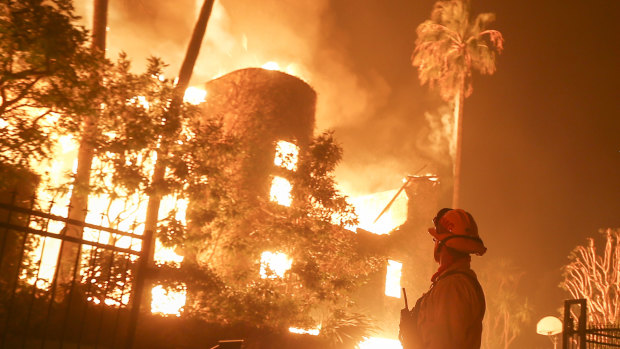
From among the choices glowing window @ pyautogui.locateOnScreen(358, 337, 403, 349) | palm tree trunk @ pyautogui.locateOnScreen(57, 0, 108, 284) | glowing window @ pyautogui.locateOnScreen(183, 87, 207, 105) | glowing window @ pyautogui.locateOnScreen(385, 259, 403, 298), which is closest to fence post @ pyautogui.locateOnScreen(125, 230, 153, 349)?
palm tree trunk @ pyautogui.locateOnScreen(57, 0, 108, 284)

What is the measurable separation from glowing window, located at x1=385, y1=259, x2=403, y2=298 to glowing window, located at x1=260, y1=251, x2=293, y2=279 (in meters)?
12.5

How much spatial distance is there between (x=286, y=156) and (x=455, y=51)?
16328 mm

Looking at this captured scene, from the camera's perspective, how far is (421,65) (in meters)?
27.3

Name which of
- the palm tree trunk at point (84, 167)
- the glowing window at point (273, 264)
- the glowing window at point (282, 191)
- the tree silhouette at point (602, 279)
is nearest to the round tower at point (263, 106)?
the glowing window at point (282, 191)

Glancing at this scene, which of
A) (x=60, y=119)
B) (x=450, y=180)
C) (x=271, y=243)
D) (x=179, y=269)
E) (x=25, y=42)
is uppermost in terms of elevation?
(x=450, y=180)

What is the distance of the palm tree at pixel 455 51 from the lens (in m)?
26.1

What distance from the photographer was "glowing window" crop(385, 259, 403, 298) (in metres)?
25.4

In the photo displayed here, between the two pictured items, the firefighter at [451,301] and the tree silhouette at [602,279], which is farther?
the tree silhouette at [602,279]

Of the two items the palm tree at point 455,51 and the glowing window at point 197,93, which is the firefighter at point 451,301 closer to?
the glowing window at point 197,93

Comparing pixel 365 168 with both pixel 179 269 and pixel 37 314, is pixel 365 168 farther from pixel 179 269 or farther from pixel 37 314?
pixel 37 314

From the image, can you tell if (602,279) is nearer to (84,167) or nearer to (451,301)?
(84,167)

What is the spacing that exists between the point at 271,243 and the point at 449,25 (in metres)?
19.0

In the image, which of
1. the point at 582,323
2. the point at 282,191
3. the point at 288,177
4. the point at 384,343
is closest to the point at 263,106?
the point at 282,191

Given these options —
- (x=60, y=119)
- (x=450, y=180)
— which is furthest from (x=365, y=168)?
(x=60, y=119)
